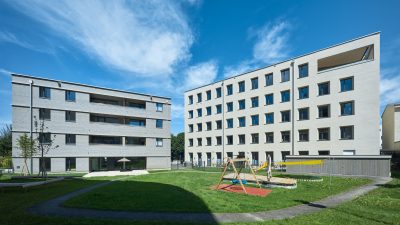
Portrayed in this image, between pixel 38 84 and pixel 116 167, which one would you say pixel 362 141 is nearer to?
pixel 116 167

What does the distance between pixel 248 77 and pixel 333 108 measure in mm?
15928

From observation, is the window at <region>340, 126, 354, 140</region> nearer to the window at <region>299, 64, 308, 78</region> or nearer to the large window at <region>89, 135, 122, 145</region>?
the window at <region>299, 64, 308, 78</region>

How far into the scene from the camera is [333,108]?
3244 centimetres

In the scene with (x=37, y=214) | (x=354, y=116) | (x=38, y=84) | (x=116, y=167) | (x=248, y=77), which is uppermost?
(x=248, y=77)

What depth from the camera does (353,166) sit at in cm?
2372

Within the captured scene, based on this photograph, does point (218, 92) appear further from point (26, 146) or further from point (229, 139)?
point (26, 146)

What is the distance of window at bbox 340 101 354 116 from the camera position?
31006mm

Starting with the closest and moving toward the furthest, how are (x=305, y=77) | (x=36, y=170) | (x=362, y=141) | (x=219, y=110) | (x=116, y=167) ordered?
(x=362, y=141) < (x=36, y=170) < (x=305, y=77) < (x=116, y=167) < (x=219, y=110)

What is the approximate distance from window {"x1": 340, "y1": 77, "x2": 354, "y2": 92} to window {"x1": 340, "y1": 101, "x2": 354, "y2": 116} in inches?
73.2

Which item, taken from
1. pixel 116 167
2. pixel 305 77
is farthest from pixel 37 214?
pixel 305 77

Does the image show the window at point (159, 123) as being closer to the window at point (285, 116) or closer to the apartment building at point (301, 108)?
the apartment building at point (301, 108)

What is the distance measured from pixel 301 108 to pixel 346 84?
675cm

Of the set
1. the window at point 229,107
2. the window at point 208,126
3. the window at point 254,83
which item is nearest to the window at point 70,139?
the window at point 208,126

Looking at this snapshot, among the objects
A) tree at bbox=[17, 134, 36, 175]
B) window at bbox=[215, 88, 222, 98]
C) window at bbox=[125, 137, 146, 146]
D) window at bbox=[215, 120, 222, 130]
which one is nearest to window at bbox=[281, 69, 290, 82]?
window at bbox=[215, 88, 222, 98]
